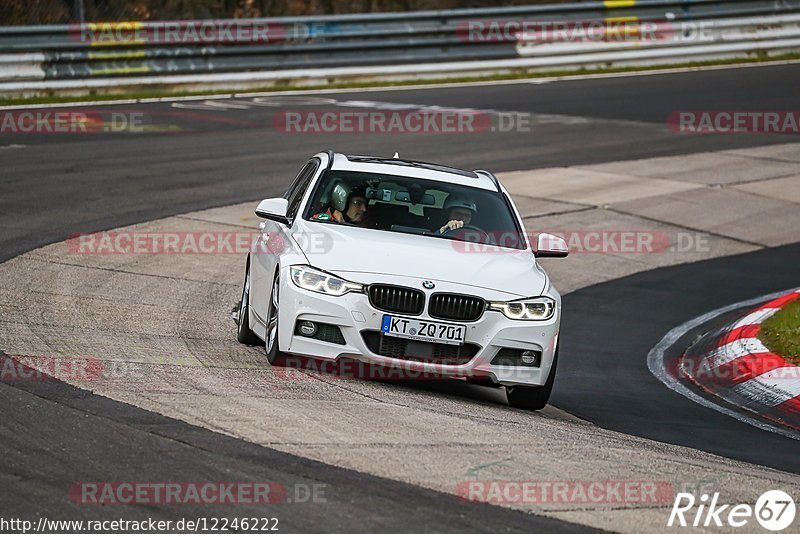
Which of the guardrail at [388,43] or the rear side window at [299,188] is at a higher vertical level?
the guardrail at [388,43]

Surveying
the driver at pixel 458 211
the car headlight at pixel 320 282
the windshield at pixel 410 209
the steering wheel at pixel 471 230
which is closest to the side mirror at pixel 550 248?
the windshield at pixel 410 209

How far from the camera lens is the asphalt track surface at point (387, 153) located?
6035mm

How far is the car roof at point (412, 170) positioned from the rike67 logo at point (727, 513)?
14.5 feet

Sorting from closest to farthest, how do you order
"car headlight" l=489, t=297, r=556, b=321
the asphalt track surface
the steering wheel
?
1. the asphalt track surface
2. "car headlight" l=489, t=297, r=556, b=321
3. the steering wheel

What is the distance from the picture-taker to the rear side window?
33.5 ft

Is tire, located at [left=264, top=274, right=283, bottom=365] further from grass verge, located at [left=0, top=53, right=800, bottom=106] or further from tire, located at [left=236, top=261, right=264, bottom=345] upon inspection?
grass verge, located at [left=0, top=53, right=800, bottom=106]

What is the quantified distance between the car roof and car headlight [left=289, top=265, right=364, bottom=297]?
1620 mm

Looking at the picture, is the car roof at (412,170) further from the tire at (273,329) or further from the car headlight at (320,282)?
the car headlight at (320,282)

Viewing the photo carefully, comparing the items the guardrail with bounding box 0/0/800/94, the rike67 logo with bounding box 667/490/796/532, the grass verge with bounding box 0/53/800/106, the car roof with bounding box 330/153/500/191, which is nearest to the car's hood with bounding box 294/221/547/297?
the car roof with bounding box 330/153/500/191

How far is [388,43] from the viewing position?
90.7ft

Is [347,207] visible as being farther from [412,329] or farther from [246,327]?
[412,329]

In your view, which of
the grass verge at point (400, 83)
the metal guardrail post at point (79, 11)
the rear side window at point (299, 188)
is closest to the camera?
the rear side window at point (299, 188)

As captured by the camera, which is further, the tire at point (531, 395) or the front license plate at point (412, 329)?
the tire at point (531, 395)

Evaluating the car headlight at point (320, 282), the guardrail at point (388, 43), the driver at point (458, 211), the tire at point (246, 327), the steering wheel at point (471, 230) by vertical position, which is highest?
the guardrail at point (388, 43)
